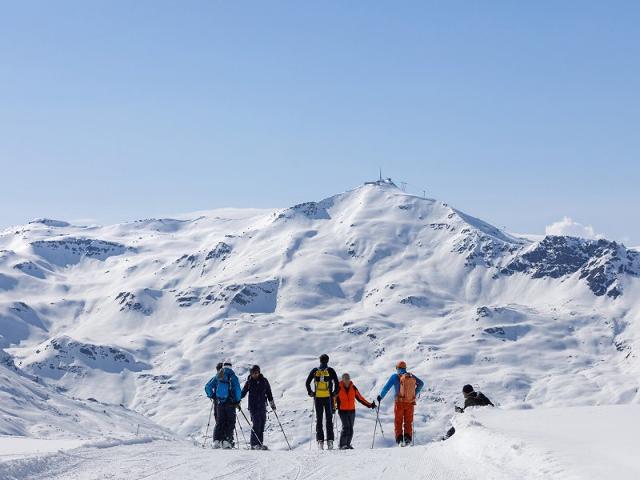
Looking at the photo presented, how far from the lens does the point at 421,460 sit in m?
19.4

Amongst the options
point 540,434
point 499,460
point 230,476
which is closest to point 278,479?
point 230,476

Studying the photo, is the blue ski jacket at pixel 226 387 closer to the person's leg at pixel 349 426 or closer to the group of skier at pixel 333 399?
the group of skier at pixel 333 399

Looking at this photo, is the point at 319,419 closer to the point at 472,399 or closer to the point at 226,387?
the point at 226,387

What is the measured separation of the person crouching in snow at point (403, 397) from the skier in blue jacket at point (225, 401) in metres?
4.33

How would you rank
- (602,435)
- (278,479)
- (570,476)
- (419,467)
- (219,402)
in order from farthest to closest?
(219,402), (602,435), (419,467), (278,479), (570,476)

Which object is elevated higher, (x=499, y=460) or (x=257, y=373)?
(x=257, y=373)

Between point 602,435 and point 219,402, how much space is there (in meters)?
10.6

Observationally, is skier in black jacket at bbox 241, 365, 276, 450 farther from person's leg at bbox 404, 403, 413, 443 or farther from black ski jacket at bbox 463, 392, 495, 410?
black ski jacket at bbox 463, 392, 495, 410

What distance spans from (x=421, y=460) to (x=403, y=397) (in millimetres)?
7022

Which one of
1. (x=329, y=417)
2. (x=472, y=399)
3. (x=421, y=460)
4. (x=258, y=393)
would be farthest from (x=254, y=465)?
(x=472, y=399)

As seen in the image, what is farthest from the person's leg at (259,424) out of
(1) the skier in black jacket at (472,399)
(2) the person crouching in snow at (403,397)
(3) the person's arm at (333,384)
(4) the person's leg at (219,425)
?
(1) the skier in black jacket at (472,399)

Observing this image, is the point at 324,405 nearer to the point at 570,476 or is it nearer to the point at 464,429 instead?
the point at 464,429

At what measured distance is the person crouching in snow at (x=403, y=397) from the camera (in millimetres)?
26375

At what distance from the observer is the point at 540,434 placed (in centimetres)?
1992
